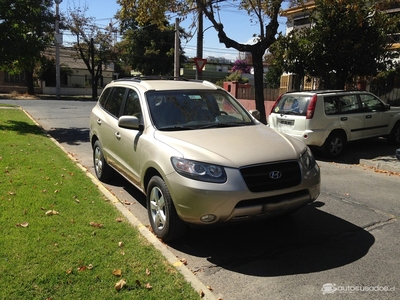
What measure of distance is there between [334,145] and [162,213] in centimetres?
635

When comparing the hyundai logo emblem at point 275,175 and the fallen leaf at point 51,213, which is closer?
the hyundai logo emblem at point 275,175

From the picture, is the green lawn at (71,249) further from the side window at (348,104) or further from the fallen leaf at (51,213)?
the side window at (348,104)

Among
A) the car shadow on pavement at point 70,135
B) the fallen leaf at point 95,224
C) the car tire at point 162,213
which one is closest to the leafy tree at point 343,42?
the car shadow on pavement at point 70,135

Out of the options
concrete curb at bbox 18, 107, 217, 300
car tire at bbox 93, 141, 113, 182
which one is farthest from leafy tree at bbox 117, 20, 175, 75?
concrete curb at bbox 18, 107, 217, 300

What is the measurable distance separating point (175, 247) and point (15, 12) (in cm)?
1161

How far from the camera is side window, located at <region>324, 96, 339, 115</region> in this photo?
9133mm

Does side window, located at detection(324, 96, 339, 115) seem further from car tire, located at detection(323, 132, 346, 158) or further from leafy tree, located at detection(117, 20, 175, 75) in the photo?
leafy tree, located at detection(117, 20, 175, 75)

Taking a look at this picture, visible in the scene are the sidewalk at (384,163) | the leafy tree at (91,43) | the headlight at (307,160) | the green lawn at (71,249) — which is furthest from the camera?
the leafy tree at (91,43)

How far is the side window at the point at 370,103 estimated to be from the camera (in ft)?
32.3

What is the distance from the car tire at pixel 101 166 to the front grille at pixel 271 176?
3440mm

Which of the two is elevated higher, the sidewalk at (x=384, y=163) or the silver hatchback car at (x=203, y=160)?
the silver hatchback car at (x=203, y=160)

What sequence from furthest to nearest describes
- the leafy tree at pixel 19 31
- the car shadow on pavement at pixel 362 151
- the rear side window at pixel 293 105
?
the leafy tree at pixel 19 31 → the car shadow on pavement at pixel 362 151 → the rear side window at pixel 293 105

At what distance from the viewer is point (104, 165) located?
6504mm

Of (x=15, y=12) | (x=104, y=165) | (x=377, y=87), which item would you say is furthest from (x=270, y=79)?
(x=104, y=165)
